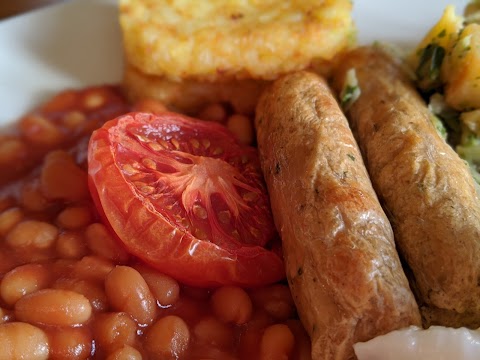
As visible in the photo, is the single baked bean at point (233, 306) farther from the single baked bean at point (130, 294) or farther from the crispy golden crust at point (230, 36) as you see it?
the crispy golden crust at point (230, 36)

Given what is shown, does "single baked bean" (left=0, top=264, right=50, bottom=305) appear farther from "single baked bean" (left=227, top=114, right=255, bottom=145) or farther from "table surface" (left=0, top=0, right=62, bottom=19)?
"table surface" (left=0, top=0, right=62, bottom=19)

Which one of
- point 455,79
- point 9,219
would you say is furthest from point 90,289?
point 455,79

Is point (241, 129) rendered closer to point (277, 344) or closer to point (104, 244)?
point (104, 244)

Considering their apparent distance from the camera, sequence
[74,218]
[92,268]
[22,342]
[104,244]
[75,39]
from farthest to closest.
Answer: [75,39] < [74,218] < [104,244] < [92,268] < [22,342]

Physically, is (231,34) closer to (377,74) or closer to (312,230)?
(377,74)

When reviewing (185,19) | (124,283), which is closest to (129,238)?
(124,283)

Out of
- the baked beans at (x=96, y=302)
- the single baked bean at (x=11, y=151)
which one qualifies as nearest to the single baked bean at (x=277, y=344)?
the baked beans at (x=96, y=302)

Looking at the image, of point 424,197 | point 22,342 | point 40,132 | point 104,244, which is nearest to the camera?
point 22,342
